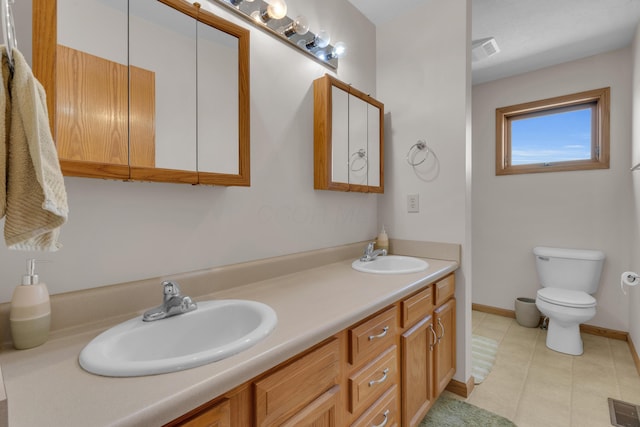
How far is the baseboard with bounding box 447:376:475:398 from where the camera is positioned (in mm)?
1812

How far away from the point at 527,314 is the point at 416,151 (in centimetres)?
195

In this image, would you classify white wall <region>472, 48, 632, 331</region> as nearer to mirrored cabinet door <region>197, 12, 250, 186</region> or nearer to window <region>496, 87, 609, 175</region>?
window <region>496, 87, 609, 175</region>

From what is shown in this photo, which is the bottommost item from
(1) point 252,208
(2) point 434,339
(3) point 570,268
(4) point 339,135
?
(2) point 434,339

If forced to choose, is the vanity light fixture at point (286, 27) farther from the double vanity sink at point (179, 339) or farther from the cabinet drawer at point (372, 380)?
the cabinet drawer at point (372, 380)

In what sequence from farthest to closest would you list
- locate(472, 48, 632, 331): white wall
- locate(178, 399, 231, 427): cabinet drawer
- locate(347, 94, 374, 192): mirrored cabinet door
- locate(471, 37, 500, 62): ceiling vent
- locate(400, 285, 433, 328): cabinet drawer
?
locate(472, 48, 632, 331): white wall
locate(471, 37, 500, 62): ceiling vent
locate(347, 94, 374, 192): mirrored cabinet door
locate(400, 285, 433, 328): cabinet drawer
locate(178, 399, 231, 427): cabinet drawer

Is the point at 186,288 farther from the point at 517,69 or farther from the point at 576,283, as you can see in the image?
the point at 517,69

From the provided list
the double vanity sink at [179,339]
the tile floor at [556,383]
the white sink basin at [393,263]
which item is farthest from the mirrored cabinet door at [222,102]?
the tile floor at [556,383]

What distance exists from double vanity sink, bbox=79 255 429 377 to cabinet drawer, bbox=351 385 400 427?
0.52 meters

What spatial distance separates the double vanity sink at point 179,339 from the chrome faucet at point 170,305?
13mm

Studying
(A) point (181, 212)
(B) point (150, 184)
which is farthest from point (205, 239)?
(B) point (150, 184)

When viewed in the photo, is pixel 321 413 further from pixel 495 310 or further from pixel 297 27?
pixel 495 310

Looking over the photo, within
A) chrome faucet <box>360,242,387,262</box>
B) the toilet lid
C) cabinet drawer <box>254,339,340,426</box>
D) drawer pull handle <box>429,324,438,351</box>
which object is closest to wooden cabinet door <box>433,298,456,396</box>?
drawer pull handle <box>429,324,438,351</box>

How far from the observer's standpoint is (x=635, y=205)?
2.21 m

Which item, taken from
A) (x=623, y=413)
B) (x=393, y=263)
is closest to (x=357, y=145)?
(x=393, y=263)
